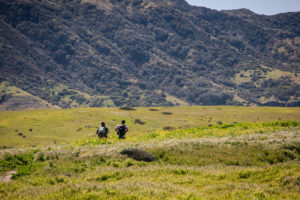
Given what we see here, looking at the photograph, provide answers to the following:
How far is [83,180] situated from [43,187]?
1.90 meters

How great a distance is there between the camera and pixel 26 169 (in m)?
15.7

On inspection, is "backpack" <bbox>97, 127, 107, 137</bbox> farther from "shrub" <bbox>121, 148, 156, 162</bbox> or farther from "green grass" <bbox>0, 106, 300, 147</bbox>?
"green grass" <bbox>0, 106, 300, 147</bbox>

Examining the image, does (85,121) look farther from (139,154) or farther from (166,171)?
(166,171)

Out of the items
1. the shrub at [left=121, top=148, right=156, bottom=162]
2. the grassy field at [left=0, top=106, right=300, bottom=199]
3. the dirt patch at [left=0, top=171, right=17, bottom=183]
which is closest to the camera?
the grassy field at [left=0, top=106, right=300, bottom=199]

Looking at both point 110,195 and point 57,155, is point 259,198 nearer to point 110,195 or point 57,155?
point 110,195

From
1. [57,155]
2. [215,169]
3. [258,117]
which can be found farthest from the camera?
[258,117]

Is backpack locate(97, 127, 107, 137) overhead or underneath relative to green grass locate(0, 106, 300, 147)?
overhead

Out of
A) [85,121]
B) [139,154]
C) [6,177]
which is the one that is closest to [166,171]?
[139,154]

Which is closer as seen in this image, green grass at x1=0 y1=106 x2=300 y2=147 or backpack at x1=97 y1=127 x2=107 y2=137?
backpack at x1=97 y1=127 x2=107 y2=137

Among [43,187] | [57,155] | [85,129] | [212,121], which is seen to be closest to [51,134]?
[85,129]

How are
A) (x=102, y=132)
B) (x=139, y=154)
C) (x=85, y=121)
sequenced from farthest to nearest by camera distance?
(x=85, y=121) → (x=102, y=132) → (x=139, y=154)

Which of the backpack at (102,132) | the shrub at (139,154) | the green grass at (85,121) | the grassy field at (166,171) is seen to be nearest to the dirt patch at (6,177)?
the grassy field at (166,171)

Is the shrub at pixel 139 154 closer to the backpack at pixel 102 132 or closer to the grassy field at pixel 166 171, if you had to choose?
the grassy field at pixel 166 171

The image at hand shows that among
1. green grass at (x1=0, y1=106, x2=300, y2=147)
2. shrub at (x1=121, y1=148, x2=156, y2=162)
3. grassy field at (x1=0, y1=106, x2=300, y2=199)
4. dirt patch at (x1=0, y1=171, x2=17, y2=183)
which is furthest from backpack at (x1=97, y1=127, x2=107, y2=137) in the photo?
green grass at (x1=0, y1=106, x2=300, y2=147)
